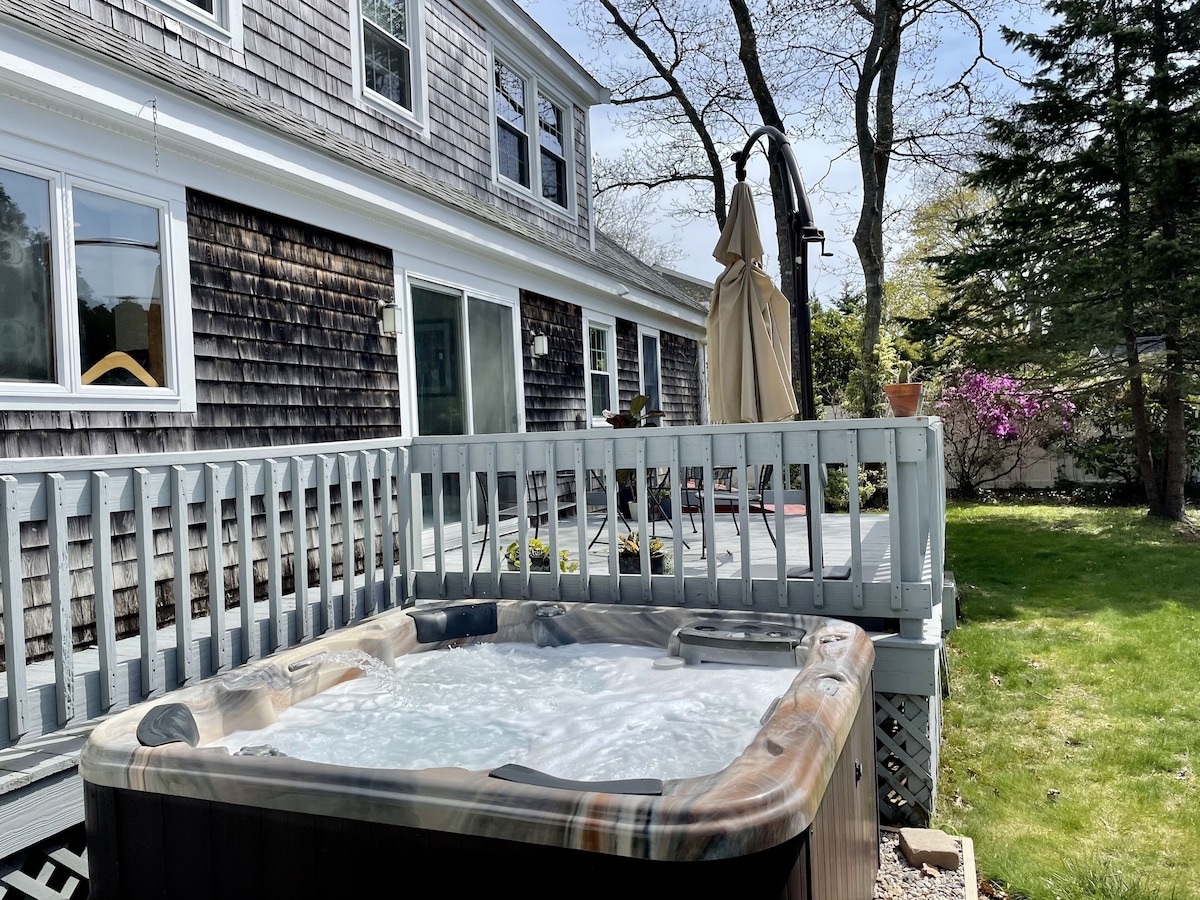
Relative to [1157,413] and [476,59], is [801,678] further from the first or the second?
[1157,413]

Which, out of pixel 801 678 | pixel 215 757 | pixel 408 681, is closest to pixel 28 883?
Answer: pixel 215 757

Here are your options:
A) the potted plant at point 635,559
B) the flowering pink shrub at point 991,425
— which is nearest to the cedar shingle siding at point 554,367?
the potted plant at point 635,559

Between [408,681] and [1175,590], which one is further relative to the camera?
[1175,590]

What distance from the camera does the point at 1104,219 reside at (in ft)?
31.4

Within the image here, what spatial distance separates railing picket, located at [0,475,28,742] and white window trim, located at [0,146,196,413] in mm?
1505

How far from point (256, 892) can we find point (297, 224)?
414cm

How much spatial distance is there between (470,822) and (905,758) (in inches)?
82.7

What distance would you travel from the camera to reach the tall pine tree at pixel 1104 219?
29.4 feet

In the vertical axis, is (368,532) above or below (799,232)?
below

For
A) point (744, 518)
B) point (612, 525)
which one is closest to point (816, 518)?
point (744, 518)

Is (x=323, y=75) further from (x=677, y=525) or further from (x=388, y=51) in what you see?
(x=677, y=525)

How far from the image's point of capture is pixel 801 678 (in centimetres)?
246

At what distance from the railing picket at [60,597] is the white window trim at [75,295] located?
1.43m

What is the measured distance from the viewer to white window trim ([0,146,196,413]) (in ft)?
11.9
